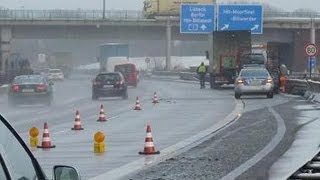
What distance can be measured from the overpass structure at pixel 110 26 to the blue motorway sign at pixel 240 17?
56.3ft

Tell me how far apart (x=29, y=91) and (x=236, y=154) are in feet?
77.9

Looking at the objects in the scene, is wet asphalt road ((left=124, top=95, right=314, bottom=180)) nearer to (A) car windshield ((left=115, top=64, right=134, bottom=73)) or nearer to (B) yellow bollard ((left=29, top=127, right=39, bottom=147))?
(B) yellow bollard ((left=29, top=127, right=39, bottom=147))

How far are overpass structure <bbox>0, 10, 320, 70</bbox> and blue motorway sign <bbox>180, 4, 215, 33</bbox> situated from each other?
17.1 meters

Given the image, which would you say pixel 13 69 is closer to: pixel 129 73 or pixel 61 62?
pixel 129 73

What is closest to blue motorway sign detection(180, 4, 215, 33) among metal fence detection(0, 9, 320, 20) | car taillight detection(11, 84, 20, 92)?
metal fence detection(0, 9, 320, 20)

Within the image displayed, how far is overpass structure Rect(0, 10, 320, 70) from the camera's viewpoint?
80938 millimetres

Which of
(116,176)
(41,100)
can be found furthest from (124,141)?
(41,100)

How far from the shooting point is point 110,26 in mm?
82625

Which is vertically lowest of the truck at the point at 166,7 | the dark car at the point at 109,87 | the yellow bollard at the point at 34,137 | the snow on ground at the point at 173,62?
the snow on ground at the point at 173,62

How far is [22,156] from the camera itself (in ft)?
15.6

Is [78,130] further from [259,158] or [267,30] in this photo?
[267,30]

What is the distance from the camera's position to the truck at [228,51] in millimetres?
54750

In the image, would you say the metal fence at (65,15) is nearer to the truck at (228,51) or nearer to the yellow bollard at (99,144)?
the truck at (228,51)

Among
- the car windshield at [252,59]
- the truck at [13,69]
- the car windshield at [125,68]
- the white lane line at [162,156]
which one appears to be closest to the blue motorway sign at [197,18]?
Answer: the car windshield at [125,68]
